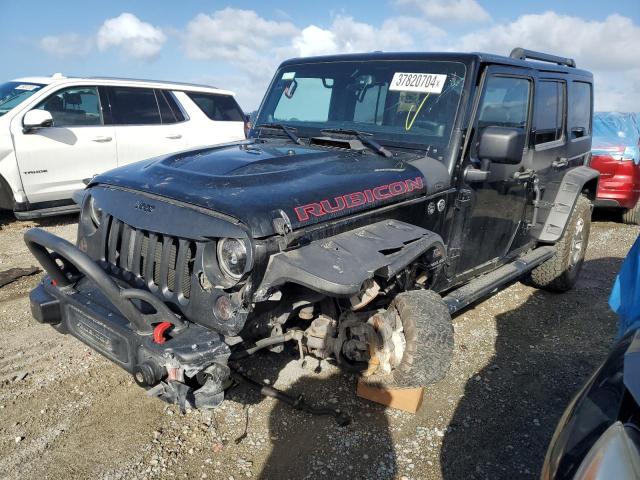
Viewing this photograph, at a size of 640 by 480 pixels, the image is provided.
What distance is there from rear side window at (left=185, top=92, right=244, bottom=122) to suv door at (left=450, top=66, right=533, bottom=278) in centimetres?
558

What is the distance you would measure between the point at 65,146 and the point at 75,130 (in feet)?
0.88

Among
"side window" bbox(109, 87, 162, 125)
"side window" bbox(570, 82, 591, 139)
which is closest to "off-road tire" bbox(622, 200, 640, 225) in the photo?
"side window" bbox(570, 82, 591, 139)

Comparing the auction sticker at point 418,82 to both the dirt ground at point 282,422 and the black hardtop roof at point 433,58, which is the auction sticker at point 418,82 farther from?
the dirt ground at point 282,422

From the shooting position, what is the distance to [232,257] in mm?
2344

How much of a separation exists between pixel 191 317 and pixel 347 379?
139 cm

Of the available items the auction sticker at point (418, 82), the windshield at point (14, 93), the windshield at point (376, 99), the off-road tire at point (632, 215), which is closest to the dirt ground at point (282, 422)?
the windshield at point (376, 99)

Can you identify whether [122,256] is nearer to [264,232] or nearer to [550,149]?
[264,232]

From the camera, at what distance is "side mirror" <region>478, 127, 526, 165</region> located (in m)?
3.15

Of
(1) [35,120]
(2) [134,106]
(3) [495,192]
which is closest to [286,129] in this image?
→ (3) [495,192]

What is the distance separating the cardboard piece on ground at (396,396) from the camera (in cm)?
309

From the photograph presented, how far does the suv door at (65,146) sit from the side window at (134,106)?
239 millimetres

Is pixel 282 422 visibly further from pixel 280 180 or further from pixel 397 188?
pixel 397 188

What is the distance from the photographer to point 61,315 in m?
2.83

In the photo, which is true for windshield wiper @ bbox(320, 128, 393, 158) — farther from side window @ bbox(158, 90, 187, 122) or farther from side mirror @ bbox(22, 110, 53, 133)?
side window @ bbox(158, 90, 187, 122)
